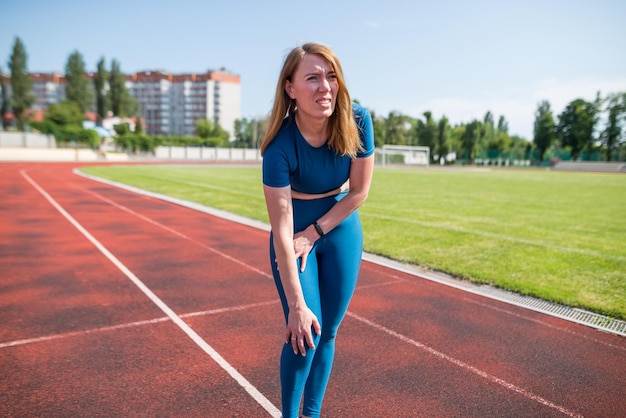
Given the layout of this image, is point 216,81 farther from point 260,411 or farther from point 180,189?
point 260,411

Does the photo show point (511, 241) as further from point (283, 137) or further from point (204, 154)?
point (204, 154)

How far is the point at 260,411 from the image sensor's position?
282cm

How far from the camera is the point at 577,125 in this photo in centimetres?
8119

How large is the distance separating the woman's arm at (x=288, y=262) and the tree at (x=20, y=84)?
290 ft

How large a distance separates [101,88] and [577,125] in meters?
95.2

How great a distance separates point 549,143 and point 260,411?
96.0 m

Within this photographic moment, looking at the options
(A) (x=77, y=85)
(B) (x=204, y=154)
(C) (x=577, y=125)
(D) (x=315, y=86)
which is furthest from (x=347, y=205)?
(A) (x=77, y=85)

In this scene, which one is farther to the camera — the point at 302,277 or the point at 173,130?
the point at 173,130

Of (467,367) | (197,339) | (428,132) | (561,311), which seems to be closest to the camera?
(467,367)

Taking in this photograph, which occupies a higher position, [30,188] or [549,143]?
[549,143]

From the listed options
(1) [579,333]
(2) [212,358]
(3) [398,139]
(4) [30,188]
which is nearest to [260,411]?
(2) [212,358]

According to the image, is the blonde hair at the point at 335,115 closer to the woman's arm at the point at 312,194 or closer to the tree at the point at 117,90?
the woman's arm at the point at 312,194

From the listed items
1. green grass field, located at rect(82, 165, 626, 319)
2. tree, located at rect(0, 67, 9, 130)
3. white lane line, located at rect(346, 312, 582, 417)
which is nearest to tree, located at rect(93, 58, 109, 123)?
tree, located at rect(0, 67, 9, 130)

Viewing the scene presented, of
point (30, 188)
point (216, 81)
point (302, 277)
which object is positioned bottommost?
point (30, 188)
